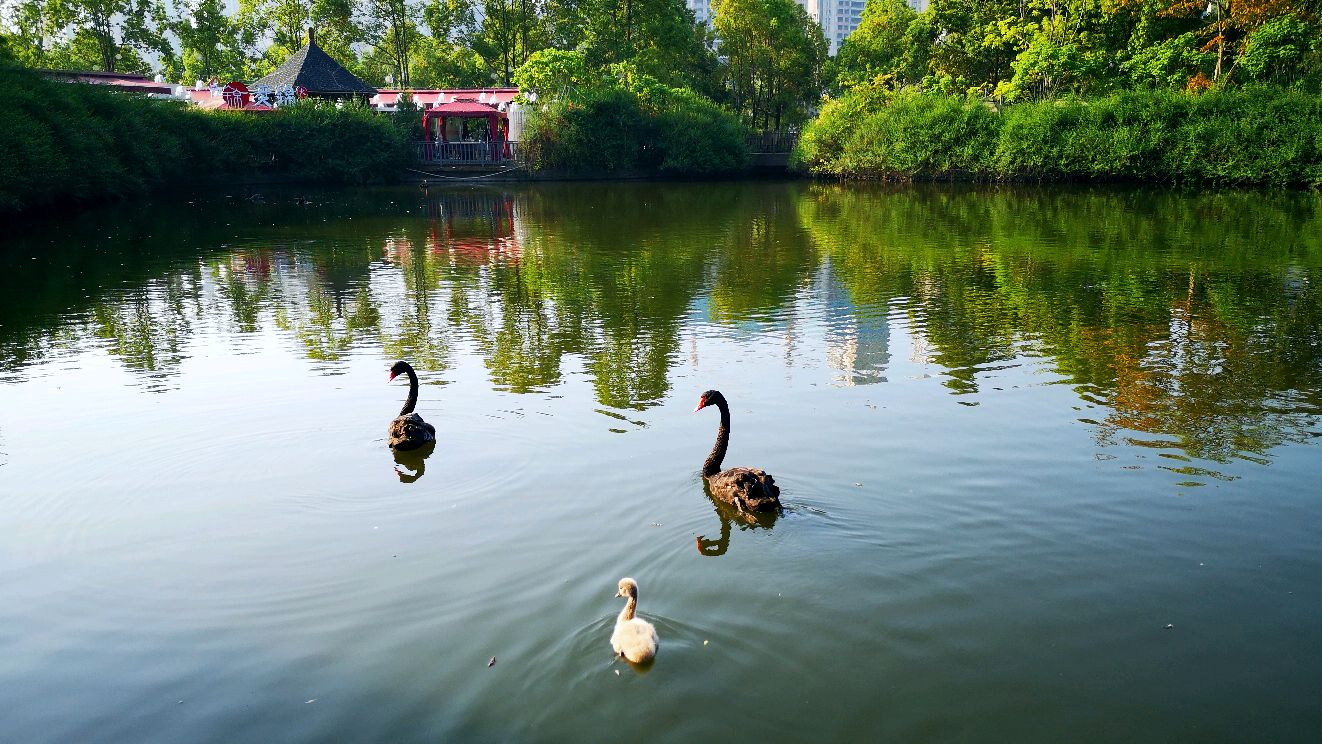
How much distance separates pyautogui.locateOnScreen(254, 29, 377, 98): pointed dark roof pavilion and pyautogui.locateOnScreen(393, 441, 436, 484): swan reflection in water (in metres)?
46.6

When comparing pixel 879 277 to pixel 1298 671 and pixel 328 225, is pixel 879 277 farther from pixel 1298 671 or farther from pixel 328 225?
pixel 328 225

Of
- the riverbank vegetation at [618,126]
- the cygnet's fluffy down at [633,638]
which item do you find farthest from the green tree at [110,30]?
the cygnet's fluffy down at [633,638]

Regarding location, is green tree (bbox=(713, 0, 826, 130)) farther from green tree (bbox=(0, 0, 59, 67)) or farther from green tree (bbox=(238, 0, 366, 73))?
green tree (bbox=(0, 0, 59, 67))

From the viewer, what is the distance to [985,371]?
13.2 metres

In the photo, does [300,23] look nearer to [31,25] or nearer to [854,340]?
[31,25]

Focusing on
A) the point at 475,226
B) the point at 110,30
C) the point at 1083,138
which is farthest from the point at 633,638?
the point at 110,30

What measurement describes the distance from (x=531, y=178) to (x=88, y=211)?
21.7m

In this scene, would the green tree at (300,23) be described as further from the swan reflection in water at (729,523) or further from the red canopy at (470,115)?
the swan reflection in water at (729,523)

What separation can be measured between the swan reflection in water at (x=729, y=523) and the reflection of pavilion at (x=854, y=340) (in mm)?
4553

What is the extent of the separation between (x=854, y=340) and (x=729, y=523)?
7.35m

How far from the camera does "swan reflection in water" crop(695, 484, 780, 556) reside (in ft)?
26.3

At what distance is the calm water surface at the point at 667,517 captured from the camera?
19.6ft

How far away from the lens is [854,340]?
15242 mm

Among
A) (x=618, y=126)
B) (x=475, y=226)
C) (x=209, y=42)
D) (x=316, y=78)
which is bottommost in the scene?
(x=475, y=226)
